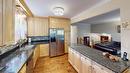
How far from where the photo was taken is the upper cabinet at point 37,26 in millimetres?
5415

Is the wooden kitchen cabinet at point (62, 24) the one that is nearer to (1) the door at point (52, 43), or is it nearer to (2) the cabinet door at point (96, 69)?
(1) the door at point (52, 43)

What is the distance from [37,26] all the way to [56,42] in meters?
1.41

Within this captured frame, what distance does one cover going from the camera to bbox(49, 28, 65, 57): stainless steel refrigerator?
5.47 meters

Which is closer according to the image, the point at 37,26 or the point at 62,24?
the point at 37,26

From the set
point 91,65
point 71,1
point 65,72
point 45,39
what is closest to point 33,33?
point 45,39

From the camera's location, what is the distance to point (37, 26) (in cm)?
556

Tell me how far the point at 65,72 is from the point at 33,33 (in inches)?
121

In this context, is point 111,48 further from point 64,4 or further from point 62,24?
point 62,24

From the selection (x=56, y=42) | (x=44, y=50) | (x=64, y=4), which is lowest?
(x=44, y=50)

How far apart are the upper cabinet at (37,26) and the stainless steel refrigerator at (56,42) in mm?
467

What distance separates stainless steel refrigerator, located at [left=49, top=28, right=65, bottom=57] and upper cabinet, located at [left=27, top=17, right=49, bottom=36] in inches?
18.4

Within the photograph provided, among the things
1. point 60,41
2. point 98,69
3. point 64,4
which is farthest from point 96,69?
point 60,41

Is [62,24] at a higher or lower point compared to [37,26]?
higher

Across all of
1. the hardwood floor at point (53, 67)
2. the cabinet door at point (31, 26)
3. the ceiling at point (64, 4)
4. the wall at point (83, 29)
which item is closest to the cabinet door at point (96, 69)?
the hardwood floor at point (53, 67)
